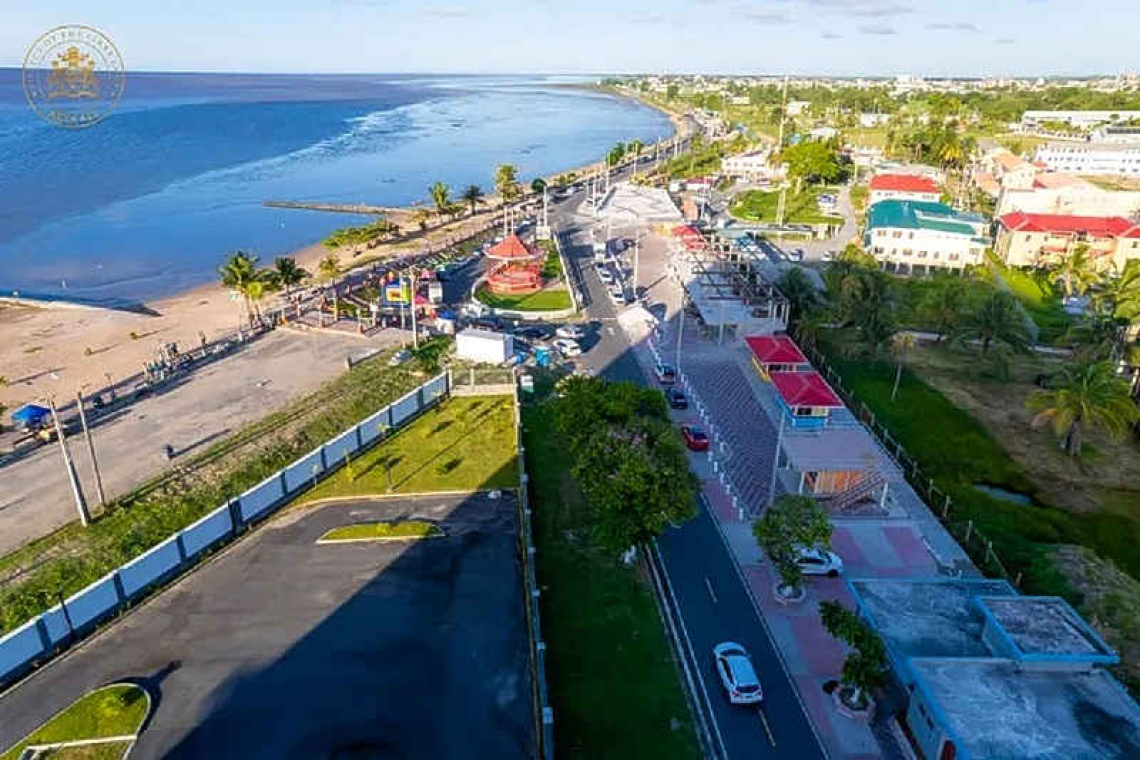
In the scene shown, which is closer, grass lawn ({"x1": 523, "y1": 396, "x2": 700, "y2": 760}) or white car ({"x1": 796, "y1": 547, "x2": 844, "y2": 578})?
grass lawn ({"x1": 523, "y1": 396, "x2": 700, "y2": 760})

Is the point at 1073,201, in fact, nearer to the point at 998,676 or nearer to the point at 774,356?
the point at 774,356

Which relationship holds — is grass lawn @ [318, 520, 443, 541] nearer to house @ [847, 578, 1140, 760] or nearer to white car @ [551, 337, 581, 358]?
house @ [847, 578, 1140, 760]

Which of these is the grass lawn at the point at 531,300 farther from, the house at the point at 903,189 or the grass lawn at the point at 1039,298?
the house at the point at 903,189

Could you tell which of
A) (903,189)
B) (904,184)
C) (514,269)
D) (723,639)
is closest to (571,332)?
(514,269)

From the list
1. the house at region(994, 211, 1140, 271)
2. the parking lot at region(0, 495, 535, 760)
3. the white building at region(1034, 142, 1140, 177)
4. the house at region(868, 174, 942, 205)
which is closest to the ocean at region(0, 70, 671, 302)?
the parking lot at region(0, 495, 535, 760)

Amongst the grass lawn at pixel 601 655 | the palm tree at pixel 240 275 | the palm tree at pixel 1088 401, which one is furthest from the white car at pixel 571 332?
the palm tree at pixel 1088 401

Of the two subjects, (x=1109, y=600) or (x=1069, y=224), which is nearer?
(x=1109, y=600)
